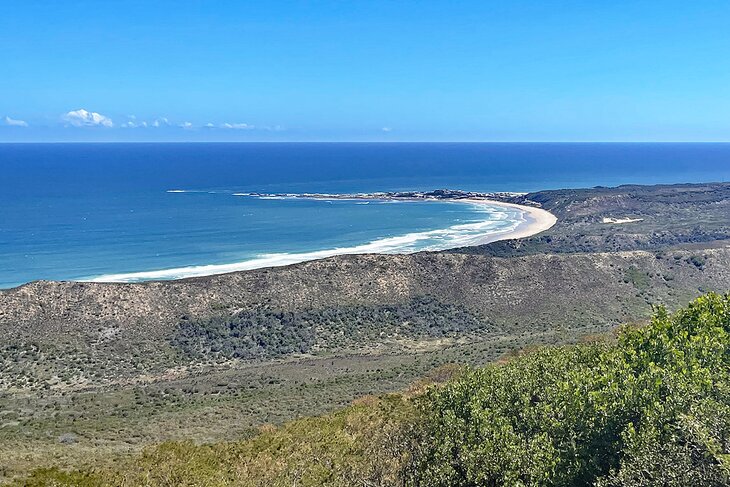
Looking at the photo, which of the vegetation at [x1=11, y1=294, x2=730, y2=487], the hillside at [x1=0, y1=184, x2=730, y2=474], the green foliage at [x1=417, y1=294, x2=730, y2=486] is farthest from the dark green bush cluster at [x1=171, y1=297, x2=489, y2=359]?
the green foliage at [x1=417, y1=294, x2=730, y2=486]

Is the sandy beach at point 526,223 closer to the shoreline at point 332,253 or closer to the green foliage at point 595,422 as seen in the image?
the shoreline at point 332,253

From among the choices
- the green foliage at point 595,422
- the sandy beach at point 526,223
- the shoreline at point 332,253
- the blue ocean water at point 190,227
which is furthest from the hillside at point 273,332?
the sandy beach at point 526,223

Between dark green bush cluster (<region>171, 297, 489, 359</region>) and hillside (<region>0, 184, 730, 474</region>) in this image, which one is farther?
dark green bush cluster (<region>171, 297, 489, 359</region>)

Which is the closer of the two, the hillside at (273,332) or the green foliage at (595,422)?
the green foliage at (595,422)

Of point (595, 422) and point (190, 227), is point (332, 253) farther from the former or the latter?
point (595, 422)

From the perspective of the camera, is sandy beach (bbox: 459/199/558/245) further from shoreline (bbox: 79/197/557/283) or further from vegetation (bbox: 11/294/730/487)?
vegetation (bbox: 11/294/730/487)

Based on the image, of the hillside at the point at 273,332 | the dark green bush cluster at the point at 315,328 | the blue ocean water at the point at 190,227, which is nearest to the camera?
the hillside at the point at 273,332
